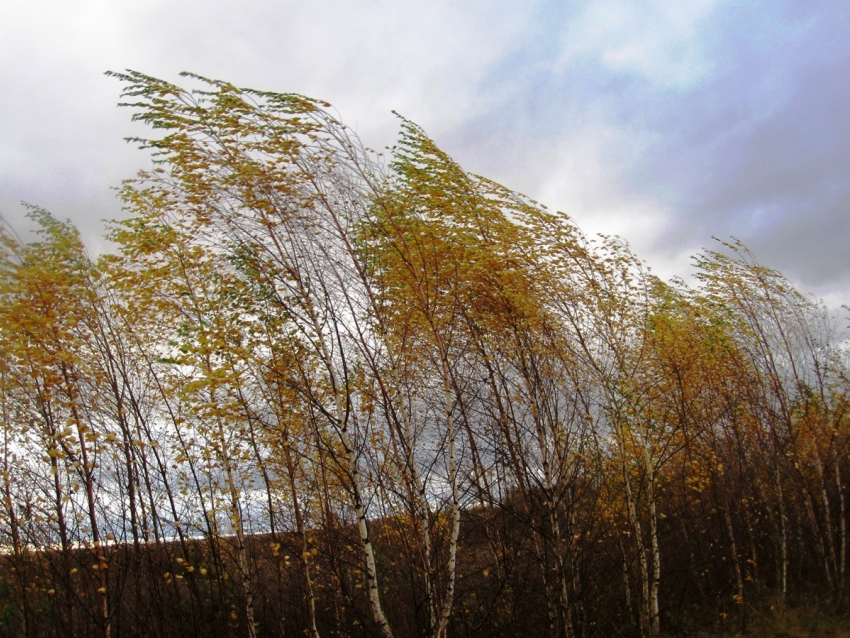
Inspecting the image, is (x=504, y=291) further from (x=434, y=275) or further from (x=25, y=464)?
(x=25, y=464)

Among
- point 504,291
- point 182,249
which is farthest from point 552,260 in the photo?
point 182,249

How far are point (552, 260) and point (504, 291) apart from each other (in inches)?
59.2

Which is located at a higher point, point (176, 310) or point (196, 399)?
point (176, 310)

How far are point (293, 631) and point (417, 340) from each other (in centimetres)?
992

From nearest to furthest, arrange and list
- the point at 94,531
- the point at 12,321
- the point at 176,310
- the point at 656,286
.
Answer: the point at 12,321, the point at 94,531, the point at 176,310, the point at 656,286

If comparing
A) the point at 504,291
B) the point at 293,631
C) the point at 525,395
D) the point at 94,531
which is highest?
the point at 504,291

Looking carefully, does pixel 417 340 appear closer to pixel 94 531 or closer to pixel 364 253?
pixel 364 253

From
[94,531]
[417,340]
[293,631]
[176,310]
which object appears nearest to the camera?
[94,531]

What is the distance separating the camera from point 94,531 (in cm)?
816

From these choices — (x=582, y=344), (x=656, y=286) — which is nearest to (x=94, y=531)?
(x=582, y=344)

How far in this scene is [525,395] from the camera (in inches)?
396

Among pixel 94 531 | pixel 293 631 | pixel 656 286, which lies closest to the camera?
pixel 94 531

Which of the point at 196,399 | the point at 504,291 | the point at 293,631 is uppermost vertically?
the point at 504,291

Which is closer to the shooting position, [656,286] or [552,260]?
[552,260]
